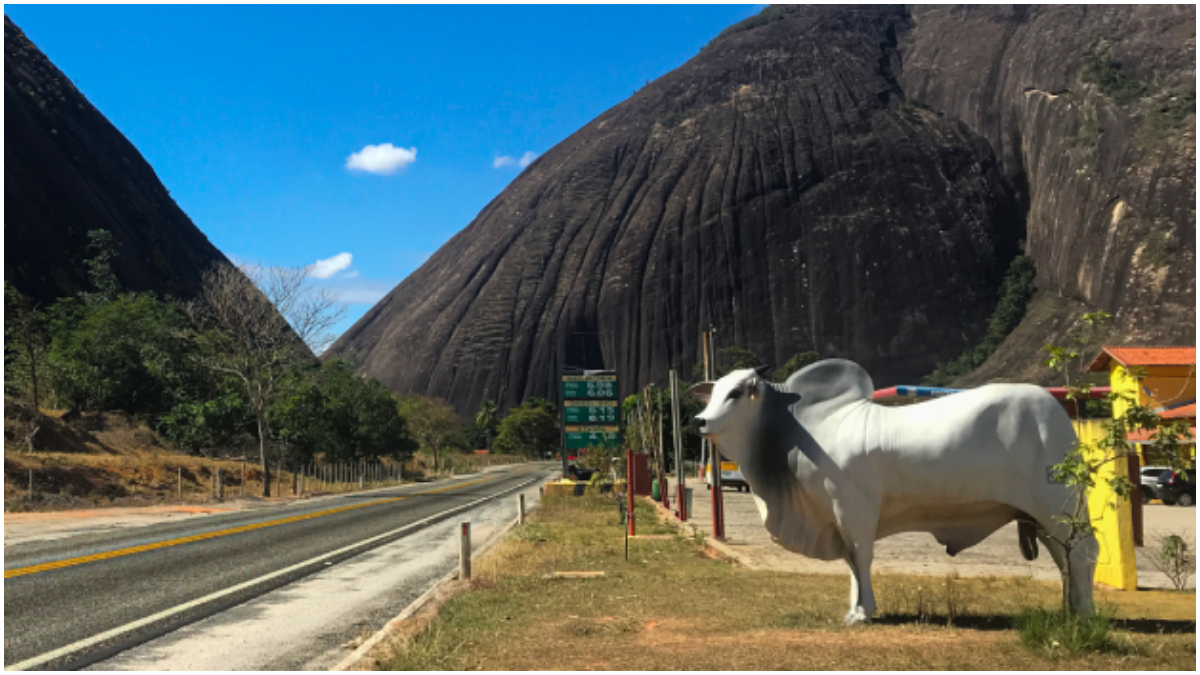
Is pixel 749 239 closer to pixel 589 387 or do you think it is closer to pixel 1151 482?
pixel 589 387

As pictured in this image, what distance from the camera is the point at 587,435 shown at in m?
39.1

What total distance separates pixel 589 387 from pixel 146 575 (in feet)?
89.8

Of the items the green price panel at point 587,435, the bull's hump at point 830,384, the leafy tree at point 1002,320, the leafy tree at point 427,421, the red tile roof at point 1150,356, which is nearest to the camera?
the bull's hump at point 830,384

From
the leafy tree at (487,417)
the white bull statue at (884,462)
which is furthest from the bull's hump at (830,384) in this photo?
the leafy tree at (487,417)

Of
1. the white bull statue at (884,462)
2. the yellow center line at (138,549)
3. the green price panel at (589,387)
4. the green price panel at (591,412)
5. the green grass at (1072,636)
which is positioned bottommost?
the yellow center line at (138,549)

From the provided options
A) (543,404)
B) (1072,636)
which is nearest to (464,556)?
(1072,636)

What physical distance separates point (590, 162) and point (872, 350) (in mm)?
51468

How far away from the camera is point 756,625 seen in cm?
828

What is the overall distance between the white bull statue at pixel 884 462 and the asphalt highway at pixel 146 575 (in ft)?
19.7

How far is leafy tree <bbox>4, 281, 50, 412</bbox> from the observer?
45.9 m

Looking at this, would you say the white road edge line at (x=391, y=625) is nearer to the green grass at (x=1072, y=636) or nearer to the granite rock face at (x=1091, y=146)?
the green grass at (x=1072, y=636)

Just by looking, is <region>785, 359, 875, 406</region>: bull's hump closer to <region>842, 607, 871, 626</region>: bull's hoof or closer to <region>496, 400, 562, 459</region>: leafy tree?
<region>842, 607, 871, 626</region>: bull's hoof

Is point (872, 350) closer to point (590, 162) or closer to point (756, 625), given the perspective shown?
point (590, 162)

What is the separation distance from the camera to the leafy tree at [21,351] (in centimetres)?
4588
